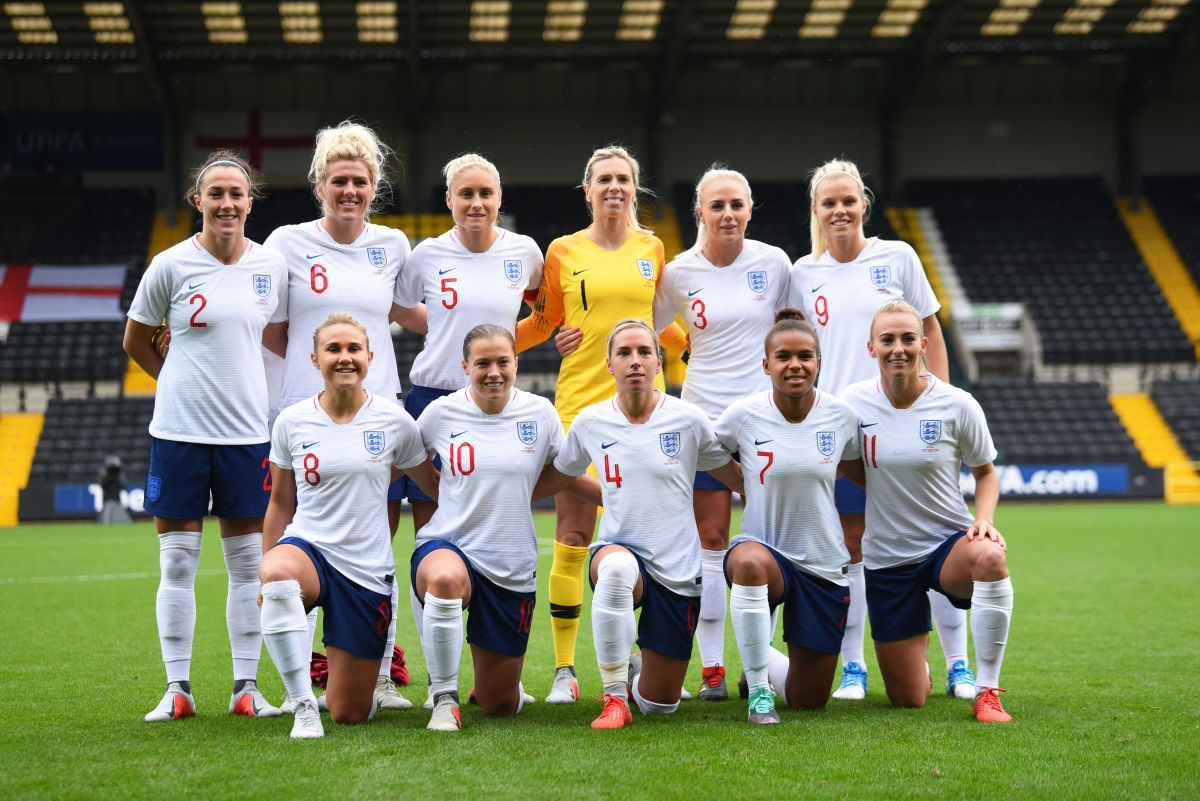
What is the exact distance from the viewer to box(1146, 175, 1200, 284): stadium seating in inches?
894

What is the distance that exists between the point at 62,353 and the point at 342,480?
17.0m

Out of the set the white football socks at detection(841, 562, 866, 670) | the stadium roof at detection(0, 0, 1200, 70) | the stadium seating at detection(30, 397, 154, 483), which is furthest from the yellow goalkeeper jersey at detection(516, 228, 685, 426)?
the stadium roof at detection(0, 0, 1200, 70)

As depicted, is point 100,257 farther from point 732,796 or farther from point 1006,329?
point 732,796

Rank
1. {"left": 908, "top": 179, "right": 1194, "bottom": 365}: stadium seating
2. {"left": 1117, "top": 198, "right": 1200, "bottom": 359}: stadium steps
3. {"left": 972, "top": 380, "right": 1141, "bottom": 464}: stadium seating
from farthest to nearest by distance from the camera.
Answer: {"left": 1117, "top": 198, "right": 1200, "bottom": 359}: stadium steps, {"left": 908, "top": 179, "right": 1194, "bottom": 365}: stadium seating, {"left": 972, "top": 380, "right": 1141, "bottom": 464}: stadium seating

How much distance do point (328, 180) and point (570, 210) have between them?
18.1 meters

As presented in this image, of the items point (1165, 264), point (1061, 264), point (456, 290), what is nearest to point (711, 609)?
point (456, 290)

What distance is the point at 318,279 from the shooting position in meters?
A: 4.19

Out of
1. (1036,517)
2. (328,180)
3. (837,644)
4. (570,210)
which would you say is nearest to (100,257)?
(570,210)

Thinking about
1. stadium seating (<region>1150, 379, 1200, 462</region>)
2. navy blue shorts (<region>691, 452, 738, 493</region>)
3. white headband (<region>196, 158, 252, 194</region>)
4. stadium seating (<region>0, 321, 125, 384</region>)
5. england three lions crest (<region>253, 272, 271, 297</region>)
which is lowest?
navy blue shorts (<region>691, 452, 738, 493</region>)

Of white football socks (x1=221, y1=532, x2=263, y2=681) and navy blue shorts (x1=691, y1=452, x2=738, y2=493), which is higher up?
navy blue shorts (x1=691, y1=452, x2=738, y2=493)

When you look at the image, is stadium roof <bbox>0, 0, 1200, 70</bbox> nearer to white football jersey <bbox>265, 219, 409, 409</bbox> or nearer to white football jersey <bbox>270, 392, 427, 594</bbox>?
white football jersey <bbox>265, 219, 409, 409</bbox>

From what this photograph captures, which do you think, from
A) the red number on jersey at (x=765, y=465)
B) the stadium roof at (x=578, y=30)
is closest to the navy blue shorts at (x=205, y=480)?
the red number on jersey at (x=765, y=465)

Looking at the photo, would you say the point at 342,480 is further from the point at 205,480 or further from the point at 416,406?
the point at 416,406

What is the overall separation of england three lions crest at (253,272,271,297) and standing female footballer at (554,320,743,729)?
121cm
